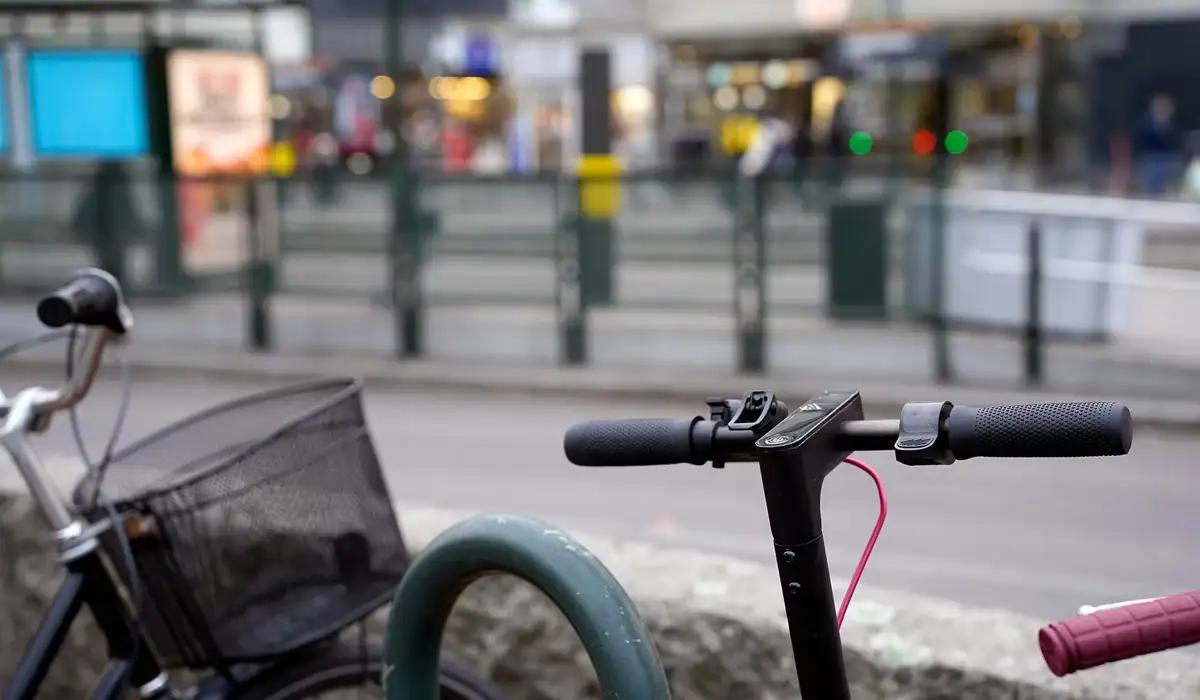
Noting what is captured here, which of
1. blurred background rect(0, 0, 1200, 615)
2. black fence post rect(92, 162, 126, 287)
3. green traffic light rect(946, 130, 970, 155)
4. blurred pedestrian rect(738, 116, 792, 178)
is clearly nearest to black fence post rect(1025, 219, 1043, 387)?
blurred background rect(0, 0, 1200, 615)

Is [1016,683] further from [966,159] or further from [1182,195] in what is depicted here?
[966,159]

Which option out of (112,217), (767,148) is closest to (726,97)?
(767,148)

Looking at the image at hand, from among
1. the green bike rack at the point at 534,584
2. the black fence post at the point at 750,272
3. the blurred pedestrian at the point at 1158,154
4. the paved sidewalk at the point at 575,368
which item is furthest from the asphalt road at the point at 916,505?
the blurred pedestrian at the point at 1158,154

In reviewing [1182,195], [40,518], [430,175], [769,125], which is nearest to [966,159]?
[769,125]

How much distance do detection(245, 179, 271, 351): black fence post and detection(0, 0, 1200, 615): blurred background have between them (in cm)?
2

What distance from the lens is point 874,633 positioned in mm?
2672

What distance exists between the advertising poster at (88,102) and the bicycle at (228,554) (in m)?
12.1

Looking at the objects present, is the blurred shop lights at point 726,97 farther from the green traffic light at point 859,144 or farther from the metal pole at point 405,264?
the metal pole at point 405,264

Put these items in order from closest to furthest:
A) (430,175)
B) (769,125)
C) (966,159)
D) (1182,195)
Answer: (430,175) → (1182,195) → (769,125) → (966,159)

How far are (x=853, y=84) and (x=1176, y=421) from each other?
826 inches

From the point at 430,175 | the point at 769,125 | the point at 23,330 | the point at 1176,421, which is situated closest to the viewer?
the point at 1176,421

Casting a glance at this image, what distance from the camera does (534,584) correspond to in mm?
1892

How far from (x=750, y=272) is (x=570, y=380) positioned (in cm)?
157

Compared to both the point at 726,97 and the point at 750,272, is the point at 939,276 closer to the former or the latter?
the point at 750,272
